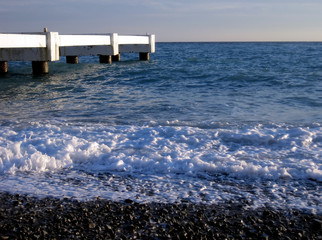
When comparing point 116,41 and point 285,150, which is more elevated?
point 116,41

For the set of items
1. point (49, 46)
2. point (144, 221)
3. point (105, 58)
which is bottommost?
→ point (144, 221)

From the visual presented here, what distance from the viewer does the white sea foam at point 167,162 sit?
13.4ft

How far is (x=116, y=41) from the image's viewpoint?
82.1 feet

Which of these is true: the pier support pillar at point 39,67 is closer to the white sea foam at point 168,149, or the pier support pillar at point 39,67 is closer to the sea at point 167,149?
the sea at point 167,149

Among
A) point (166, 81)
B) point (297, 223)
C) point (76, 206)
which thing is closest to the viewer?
point (297, 223)

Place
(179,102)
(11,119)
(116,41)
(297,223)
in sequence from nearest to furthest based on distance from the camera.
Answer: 1. (297,223)
2. (11,119)
3. (179,102)
4. (116,41)

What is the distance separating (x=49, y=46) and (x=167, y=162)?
1302 cm

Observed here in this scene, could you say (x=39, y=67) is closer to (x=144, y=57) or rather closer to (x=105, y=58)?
(x=105, y=58)

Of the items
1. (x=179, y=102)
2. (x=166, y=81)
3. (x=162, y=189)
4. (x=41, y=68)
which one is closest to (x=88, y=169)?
(x=162, y=189)

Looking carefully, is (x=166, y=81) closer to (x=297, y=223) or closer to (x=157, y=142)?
(x=157, y=142)

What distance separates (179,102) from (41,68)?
32.7ft

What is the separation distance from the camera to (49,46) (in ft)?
54.4

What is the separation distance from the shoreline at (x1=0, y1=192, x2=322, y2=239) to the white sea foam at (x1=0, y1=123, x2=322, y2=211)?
24cm

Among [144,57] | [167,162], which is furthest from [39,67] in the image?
[167,162]
